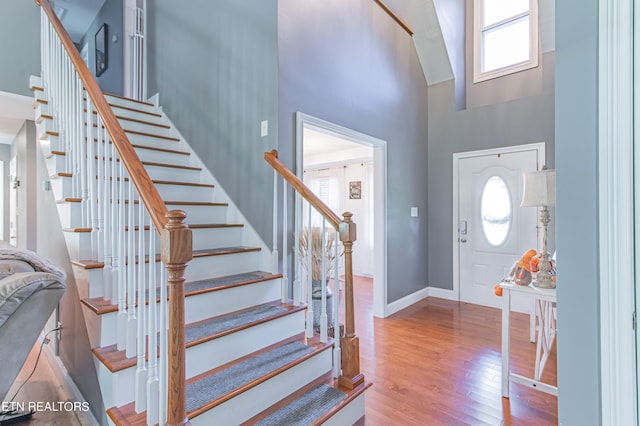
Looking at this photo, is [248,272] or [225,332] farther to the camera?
[248,272]

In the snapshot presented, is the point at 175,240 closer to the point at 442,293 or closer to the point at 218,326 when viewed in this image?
the point at 218,326

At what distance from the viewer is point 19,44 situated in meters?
3.13

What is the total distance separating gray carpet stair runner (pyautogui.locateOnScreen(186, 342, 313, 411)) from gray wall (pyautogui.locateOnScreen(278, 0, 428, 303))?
1.37 m


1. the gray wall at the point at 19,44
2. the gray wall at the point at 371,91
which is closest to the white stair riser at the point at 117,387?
the gray wall at the point at 371,91

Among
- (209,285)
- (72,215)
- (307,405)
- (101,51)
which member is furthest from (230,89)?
(101,51)

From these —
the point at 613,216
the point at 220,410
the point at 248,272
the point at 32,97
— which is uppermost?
the point at 32,97

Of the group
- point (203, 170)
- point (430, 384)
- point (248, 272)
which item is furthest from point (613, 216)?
point (203, 170)

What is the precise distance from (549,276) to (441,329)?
1418 mm

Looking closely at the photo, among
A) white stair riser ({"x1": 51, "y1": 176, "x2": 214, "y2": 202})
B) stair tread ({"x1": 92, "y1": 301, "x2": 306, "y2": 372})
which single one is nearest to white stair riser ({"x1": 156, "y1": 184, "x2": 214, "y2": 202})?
white stair riser ({"x1": 51, "y1": 176, "x2": 214, "y2": 202})

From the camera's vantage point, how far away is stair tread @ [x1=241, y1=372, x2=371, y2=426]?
1539mm

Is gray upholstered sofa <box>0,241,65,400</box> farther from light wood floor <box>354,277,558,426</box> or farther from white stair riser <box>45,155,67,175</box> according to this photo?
light wood floor <box>354,277,558,426</box>

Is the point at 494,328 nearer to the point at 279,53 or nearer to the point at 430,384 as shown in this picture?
the point at 430,384

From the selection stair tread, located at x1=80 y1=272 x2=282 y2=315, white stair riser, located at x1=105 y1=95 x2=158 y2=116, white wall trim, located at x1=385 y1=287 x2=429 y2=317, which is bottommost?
white wall trim, located at x1=385 y1=287 x2=429 y2=317

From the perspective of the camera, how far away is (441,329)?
3.16 m
